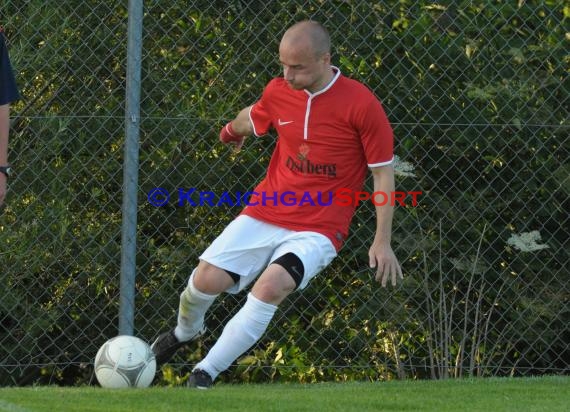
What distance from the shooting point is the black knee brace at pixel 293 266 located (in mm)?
5215

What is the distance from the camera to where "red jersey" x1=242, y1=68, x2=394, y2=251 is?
17.7ft

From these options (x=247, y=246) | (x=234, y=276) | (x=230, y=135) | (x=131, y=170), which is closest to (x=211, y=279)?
(x=234, y=276)

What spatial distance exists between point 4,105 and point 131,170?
1060mm

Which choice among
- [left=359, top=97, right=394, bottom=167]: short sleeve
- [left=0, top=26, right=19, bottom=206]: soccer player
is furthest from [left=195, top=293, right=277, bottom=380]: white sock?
[left=0, top=26, right=19, bottom=206]: soccer player

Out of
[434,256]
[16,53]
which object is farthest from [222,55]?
[434,256]

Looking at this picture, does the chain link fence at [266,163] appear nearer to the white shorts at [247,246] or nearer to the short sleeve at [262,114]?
the short sleeve at [262,114]

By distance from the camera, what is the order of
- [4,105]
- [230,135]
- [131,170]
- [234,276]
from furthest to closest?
1. [131,170]
2. [230,135]
3. [234,276]
4. [4,105]

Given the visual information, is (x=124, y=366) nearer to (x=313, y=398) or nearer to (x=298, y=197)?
(x=313, y=398)

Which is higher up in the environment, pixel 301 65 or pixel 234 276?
pixel 301 65

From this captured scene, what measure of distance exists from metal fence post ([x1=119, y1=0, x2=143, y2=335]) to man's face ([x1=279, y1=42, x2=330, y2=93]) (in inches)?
42.7

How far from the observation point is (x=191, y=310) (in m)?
5.67

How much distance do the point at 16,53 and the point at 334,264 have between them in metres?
2.04

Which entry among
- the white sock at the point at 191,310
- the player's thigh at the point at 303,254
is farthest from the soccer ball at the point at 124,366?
the player's thigh at the point at 303,254

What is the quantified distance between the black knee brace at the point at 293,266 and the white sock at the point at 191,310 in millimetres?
496
